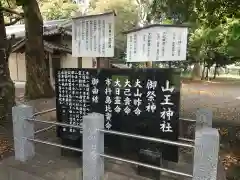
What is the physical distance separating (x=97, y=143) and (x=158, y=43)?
5.14 feet

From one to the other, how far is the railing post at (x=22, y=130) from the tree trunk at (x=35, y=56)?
312 inches

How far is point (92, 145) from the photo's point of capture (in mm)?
3512

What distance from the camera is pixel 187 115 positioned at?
880 centimetres

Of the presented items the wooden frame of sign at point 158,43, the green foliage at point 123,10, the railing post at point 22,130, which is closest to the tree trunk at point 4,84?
the railing post at point 22,130

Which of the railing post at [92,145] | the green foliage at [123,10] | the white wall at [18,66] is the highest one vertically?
the green foliage at [123,10]

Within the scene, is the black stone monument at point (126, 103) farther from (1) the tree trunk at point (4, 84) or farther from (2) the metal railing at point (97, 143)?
(1) the tree trunk at point (4, 84)

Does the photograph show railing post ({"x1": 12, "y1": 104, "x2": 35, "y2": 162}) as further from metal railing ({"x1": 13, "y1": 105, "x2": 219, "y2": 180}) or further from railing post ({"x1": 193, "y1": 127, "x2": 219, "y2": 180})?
railing post ({"x1": 193, "y1": 127, "x2": 219, "y2": 180})

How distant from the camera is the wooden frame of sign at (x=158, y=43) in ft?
11.2

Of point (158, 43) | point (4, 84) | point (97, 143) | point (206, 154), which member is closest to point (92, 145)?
point (97, 143)

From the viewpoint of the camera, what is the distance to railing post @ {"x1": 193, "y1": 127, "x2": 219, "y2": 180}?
279 centimetres

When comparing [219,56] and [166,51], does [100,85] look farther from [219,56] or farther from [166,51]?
[219,56]

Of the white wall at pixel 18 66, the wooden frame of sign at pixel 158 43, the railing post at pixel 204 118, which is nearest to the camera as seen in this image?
the wooden frame of sign at pixel 158 43

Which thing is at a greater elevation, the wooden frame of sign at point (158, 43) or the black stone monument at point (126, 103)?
the wooden frame of sign at point (158, 43)

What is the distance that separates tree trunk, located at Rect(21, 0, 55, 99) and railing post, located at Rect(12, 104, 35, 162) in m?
7.93
